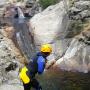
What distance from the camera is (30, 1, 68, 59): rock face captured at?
3690 cm

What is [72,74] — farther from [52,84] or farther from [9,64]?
[9,64]

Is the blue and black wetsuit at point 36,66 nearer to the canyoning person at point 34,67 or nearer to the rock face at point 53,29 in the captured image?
the canyoning person at point 34,67

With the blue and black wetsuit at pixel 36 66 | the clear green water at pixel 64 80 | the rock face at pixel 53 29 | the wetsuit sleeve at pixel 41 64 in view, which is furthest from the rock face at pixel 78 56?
the wetsuit sleeve at pixel 41 64

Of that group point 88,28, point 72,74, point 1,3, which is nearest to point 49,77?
point 72,74

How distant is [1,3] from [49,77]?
71.4 m

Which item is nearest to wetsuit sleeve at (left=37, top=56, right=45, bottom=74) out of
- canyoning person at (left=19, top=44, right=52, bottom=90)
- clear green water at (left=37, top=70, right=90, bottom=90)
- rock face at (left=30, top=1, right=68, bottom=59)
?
canyoning person at (left=19, top=44, right=52, bottom=90)

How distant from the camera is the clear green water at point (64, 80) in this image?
85.3ft

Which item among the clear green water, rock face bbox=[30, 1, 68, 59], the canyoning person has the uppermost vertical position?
the canyoning person

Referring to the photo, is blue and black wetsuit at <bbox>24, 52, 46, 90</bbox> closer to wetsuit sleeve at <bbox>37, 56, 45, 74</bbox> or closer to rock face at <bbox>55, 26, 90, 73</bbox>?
wetsuit sleeve at <bbox>37, 56, 45, 74</bbox>

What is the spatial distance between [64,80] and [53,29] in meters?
14.0

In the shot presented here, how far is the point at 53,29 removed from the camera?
41.6m

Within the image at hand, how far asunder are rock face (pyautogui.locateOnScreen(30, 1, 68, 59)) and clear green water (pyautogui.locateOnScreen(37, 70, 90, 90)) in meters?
4.54

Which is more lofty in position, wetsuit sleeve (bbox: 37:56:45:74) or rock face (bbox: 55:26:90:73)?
wetsuit sleeve (bbox: 37:56:45:74)

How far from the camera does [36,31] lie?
42906 mm
